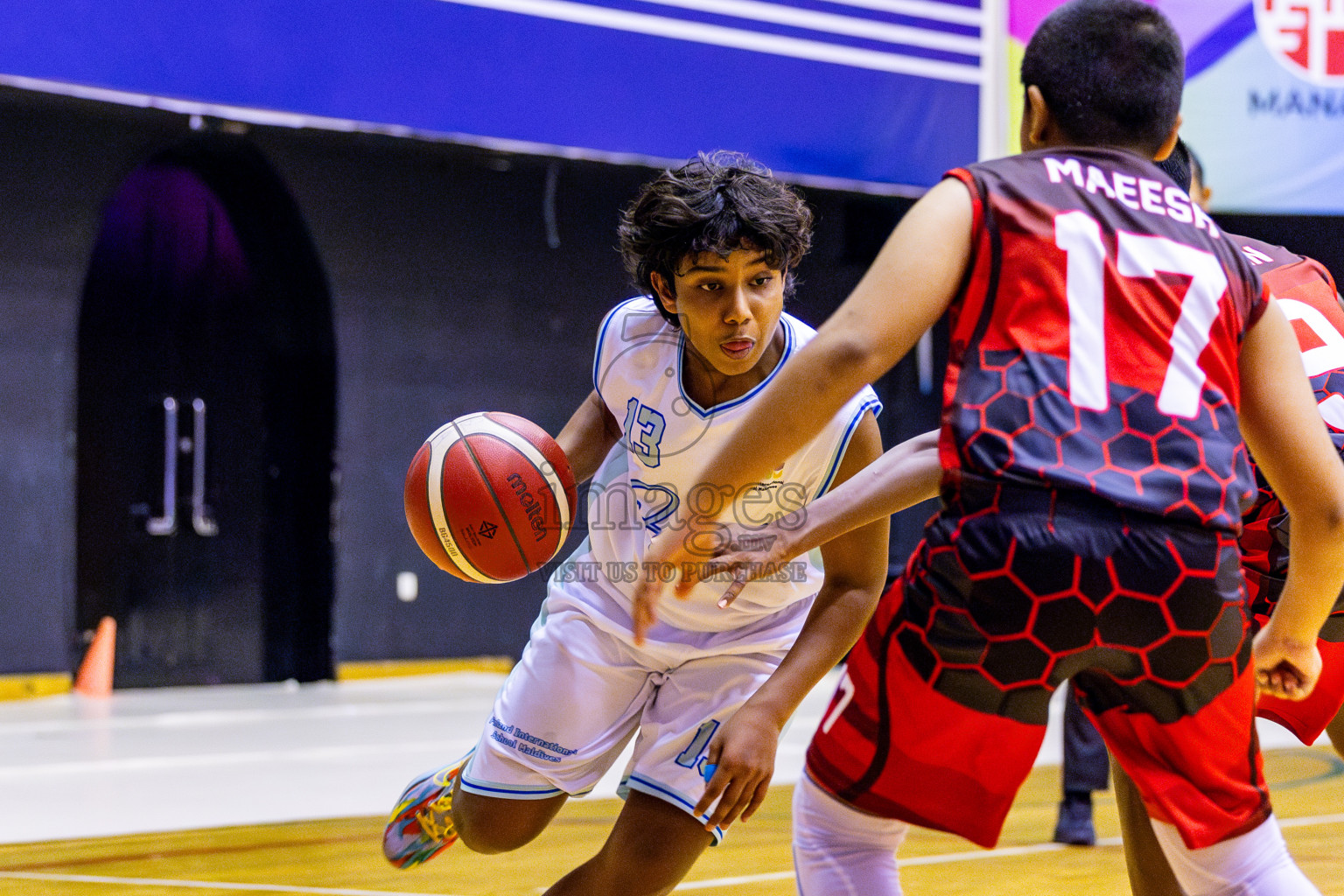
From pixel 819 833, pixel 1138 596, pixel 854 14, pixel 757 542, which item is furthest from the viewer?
pixel 854 14

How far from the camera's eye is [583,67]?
753cm

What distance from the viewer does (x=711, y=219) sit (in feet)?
8.53

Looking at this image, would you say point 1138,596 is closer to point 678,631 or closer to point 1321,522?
point 1321,522

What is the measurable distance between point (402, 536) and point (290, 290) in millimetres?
1716

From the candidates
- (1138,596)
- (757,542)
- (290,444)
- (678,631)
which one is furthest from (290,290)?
(1138,596)

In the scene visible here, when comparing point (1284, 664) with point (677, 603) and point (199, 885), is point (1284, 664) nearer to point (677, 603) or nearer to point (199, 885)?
point (677, 603)

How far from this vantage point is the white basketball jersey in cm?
267

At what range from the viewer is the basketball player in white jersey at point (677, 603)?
258cm

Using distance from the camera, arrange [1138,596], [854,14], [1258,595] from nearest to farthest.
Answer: [1138,596]
[1258,595]
[854,14]

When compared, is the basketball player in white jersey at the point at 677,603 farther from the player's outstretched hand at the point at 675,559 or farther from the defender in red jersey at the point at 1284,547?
the defender in red jersey at the point at 1284,547

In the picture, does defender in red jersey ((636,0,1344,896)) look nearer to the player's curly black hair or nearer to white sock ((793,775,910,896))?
white sock ((793,775,910,896))

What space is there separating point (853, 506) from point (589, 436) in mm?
995

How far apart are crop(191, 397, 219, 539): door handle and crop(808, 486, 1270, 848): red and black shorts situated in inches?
301

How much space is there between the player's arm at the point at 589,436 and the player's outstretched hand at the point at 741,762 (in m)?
1.00
